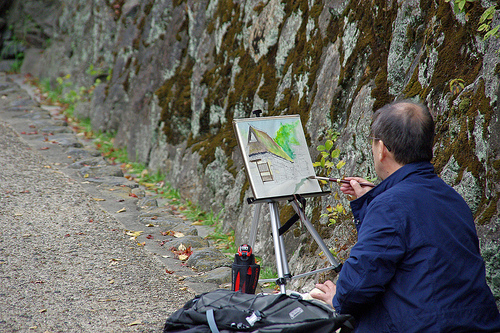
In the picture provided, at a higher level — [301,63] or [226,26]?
[226,26]

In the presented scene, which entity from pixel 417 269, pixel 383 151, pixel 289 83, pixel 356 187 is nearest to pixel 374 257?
pixel 417 269

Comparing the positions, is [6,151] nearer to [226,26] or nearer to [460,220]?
[226,26]

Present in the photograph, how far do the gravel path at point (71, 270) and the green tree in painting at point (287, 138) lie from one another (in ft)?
4.94

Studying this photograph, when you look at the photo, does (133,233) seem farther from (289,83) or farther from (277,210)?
(277,210)

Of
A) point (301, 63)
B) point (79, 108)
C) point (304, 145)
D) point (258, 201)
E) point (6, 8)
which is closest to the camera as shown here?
point (258, 201)

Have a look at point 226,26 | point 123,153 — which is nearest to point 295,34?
point 226,26

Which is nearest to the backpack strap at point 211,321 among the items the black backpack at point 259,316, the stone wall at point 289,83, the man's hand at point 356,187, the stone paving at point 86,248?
the black backpack at point 259,316

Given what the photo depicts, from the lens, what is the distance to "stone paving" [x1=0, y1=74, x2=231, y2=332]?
3582mm

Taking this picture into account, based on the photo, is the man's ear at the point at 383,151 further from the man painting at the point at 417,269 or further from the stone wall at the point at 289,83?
the stone wall at the point at 289,83

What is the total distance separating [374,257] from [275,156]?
165 centimetres

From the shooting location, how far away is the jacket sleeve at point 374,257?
6.27 ft

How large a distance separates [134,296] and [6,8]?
12.6 metres

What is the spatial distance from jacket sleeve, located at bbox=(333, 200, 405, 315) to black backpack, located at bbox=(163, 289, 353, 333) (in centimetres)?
18

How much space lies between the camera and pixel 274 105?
5461 millimetres
